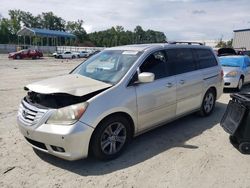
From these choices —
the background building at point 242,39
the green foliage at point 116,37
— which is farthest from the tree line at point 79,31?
the background building at point 242,39

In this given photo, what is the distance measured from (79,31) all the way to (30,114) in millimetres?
97763

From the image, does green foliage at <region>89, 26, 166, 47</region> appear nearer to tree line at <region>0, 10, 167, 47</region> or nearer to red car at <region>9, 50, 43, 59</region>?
tree line at <region>0, 10, 167, 47</region>

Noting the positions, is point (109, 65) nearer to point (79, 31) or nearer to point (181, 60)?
point (181, 60)

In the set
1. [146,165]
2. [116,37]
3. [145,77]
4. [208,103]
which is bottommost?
[146,165]

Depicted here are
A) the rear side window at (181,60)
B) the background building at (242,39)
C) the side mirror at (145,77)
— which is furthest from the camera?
the background building at (242,39)

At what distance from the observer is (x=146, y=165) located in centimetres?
405

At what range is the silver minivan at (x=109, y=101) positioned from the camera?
3.71 meters

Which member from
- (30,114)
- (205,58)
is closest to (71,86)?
(30,114)

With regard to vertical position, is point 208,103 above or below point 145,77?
below

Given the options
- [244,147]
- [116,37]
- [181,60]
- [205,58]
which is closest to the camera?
[244,147]

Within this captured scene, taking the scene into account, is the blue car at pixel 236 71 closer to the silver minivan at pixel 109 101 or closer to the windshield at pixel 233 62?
the windshield at pixel 233 62

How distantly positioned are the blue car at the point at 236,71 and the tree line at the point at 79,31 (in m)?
68.8

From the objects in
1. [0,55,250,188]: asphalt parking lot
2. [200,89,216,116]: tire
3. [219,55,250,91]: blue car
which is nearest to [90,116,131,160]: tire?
[0,55,250,188]: asphalt parking lot

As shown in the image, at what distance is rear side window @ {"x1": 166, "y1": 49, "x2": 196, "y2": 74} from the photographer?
5.31 m
